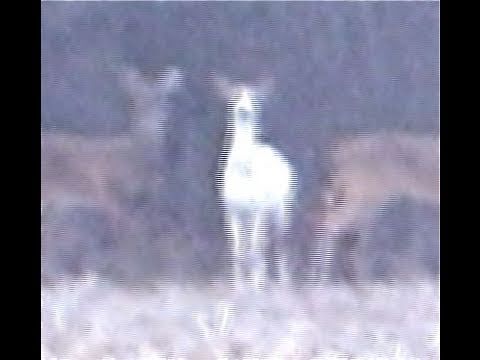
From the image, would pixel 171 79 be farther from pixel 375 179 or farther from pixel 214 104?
pixel 375 179

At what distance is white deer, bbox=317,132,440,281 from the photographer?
264 centimetres

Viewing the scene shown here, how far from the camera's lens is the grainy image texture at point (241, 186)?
8.66 ft

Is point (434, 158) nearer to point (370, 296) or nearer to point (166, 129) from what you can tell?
point (370, 296)

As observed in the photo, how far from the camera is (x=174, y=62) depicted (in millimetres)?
2658

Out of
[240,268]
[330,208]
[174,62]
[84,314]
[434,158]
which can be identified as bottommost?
[84,314]

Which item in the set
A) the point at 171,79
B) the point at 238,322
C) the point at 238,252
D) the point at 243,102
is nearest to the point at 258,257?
the point at 238,252

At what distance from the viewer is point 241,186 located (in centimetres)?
267

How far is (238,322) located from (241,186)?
0.50 metres

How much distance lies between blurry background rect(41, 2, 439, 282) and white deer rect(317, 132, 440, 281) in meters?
0.05

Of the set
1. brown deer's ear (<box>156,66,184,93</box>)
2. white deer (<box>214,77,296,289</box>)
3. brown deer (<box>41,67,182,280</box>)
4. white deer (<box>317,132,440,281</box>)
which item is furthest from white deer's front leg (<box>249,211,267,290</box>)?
brown deer's ear (<box>156,66,184,93</box>)

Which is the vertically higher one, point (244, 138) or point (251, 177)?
point (244, 138)

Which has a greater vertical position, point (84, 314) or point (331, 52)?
point (331, 52)

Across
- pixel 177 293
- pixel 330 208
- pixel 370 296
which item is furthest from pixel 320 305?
pixel 177 293

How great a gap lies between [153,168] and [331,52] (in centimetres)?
79
